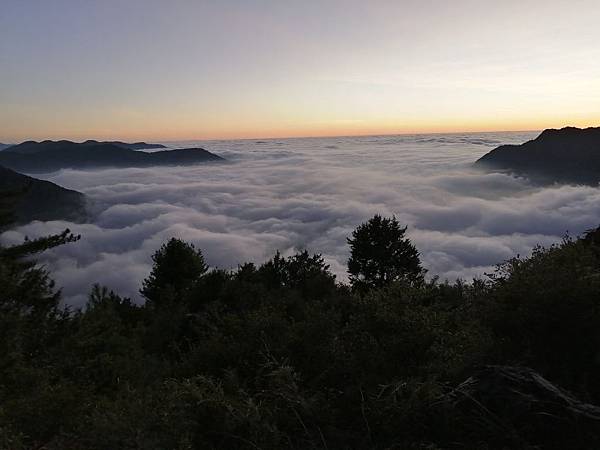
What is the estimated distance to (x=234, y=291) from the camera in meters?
29.7

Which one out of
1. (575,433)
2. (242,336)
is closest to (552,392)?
(575,433)

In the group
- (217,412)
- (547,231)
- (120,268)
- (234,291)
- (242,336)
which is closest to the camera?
(217,412)

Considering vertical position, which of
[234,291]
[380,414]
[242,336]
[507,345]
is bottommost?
[234,291]

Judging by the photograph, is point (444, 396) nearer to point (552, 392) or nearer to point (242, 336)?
point (552, 392)

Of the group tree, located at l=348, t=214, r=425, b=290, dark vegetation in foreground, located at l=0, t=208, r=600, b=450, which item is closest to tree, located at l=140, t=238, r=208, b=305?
tree, located at l=348, t=214, r=425, b=290

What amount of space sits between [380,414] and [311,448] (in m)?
1.25

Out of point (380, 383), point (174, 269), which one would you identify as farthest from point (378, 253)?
point (380, 383)

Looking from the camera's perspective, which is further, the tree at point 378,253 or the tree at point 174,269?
the tree at point 378,253

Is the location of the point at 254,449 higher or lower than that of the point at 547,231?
higher

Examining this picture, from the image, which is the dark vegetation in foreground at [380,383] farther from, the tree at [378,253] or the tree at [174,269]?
the tree at [378,253]

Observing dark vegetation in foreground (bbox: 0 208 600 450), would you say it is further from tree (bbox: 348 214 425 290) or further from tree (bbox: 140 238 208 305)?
tree (bbox: 348 214 425 290)

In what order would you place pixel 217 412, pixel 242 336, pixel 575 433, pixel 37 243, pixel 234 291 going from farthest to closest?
pixel 234 291
pixel 37 243
pixel 242 336
pixel 217 412
pixel 575 433

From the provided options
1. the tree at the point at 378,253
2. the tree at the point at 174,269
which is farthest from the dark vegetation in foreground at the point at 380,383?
the tree at the point at 378,253

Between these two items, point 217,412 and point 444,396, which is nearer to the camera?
point 444,396
